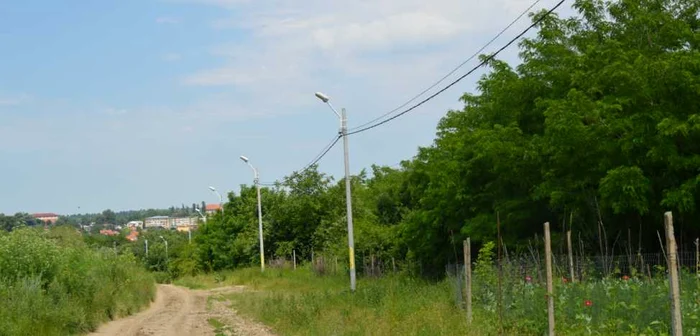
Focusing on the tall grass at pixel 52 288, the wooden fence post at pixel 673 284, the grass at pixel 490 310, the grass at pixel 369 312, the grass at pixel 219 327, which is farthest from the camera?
the grass at pixel 219 327

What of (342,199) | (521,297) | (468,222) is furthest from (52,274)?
(342,199)

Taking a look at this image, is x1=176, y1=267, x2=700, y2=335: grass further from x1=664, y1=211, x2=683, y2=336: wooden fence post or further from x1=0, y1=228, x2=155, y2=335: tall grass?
x1=0, y1=228, x2=155, y2=335: tall grass

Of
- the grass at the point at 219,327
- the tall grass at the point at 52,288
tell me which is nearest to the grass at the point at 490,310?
the grass at the point at 219,327

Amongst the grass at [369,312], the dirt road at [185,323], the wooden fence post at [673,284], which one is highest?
the wooden fence post at [673,284]

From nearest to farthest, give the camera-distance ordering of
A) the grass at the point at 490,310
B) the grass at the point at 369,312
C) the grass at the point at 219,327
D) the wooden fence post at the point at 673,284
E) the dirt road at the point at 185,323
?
the wooden fence post at the point at 673,284
the grass at the point at 490,310
the grass at the point at 369,312
the grass at the point at 219,327
the dirt road at the point at 185,323

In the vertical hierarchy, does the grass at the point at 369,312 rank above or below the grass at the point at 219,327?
above

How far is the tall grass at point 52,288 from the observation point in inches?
891

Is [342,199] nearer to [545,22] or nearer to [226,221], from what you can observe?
[226,221]

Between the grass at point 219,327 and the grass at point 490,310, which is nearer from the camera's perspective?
the grass at point 490,310

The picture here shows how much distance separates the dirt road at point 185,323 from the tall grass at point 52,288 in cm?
83

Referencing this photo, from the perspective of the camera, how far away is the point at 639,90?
21.5 m

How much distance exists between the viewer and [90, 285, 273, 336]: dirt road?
24281 mm

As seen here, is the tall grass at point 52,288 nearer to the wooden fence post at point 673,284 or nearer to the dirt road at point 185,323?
the dirt road at point 185,323

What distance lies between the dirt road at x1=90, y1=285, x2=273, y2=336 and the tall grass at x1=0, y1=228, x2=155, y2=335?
2.71ft
